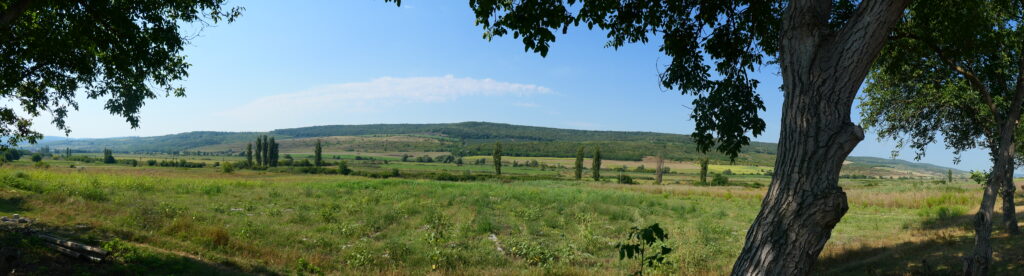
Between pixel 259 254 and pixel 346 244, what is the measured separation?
108 inches

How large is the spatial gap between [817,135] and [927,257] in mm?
9752

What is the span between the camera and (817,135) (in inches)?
147

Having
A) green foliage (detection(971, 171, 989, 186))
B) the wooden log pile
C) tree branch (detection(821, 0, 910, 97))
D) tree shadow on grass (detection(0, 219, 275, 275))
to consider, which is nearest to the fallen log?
the wooden log pile

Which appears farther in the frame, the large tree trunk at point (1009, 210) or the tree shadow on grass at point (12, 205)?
the tree shadow on grass at point (12, 205)

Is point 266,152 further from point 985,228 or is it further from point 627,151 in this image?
point 985,228

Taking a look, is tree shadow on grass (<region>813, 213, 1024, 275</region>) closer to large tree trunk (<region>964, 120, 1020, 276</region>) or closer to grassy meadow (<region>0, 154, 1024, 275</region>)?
grassy meadow (<region>0, 154, 1024, 275</region>)

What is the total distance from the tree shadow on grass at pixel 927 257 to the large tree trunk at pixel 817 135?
288 inches

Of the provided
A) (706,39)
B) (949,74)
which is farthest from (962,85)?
(706,39)

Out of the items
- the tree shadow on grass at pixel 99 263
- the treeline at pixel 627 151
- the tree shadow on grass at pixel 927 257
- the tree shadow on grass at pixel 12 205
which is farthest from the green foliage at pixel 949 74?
the treeline at pixel 627 151

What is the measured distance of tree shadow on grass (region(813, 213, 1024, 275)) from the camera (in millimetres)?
8672

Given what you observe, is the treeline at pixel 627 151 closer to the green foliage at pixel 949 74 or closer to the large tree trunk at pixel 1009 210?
the green foliage at pixel 949 74

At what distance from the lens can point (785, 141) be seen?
3.96 m

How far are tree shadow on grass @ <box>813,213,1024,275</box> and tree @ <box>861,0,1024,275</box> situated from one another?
1.17m

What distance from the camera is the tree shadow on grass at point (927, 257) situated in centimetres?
867
